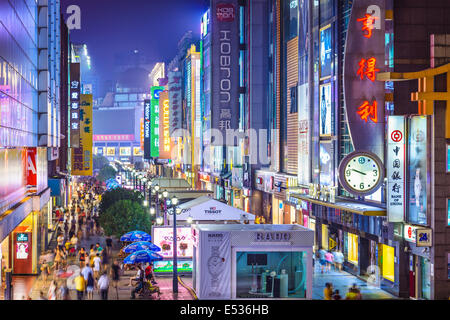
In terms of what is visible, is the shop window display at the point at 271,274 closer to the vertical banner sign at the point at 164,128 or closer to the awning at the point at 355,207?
the awning at the point at 355,207

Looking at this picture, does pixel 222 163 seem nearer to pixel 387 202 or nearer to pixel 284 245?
pixel 387 202

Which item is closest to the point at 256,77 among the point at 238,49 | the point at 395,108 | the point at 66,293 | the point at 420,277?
the point at 238,49

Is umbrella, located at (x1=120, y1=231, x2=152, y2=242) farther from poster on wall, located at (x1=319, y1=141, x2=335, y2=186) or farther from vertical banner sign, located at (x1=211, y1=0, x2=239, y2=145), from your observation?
vertical banner sign, located at (x1=211, y1=0, x2=239, y2=145)

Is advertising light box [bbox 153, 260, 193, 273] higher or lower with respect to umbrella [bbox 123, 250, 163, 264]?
lower

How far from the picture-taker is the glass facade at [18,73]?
28.0 m

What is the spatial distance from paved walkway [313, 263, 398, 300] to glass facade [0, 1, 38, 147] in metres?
14.8

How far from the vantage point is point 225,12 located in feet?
231

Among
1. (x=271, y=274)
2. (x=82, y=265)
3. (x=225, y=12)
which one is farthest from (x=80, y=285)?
(x=225, y=12)

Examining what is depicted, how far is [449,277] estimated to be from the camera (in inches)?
1144

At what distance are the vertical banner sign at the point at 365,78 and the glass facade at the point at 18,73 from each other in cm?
1610

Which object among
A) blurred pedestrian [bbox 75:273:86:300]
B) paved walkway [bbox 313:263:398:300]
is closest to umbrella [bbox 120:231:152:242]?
paved walkway [bbox 313:263:398:300]

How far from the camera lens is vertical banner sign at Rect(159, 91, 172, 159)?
5136 inches

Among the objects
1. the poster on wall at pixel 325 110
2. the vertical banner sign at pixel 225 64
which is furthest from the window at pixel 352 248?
the vertical banner sign at pixel 225 64

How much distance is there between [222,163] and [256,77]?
62.8ft
